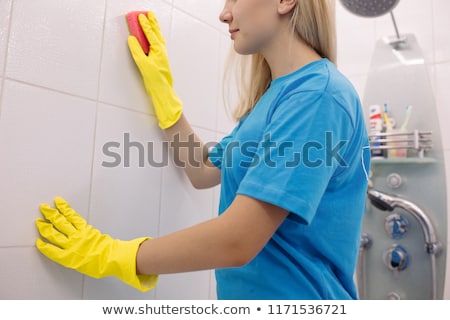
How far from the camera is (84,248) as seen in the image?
2.37 feet

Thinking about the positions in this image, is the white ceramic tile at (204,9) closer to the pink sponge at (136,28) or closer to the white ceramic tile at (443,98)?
→ the pink sponge at (136,28)

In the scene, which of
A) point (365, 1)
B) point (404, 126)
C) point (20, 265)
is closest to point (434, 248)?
point (404, 126)

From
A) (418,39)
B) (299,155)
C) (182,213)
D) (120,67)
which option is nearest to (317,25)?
(299,155)

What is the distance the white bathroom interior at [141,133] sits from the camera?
72 centimetres

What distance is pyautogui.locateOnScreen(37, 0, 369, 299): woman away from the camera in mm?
614

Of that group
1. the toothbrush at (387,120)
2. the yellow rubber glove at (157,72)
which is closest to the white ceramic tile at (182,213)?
the yellow rubber glove at (157,72)

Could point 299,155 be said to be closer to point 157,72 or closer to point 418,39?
point 157,72

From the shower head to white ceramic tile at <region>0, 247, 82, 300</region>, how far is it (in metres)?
1.03

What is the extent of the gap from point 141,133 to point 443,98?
1054mm

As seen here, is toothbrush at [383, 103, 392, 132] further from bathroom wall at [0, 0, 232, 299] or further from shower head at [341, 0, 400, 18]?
bathroom wall at [0, 0, 232, 299]

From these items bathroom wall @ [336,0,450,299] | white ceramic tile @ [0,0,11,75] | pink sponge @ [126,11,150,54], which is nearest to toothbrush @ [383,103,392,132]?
bathroom wall @ [336,0,450,299]

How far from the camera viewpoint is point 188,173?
100 centimetres

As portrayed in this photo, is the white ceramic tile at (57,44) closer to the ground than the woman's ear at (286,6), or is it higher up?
closer to the ground

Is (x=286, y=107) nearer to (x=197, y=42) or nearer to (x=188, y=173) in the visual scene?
(x=188, y=173)
